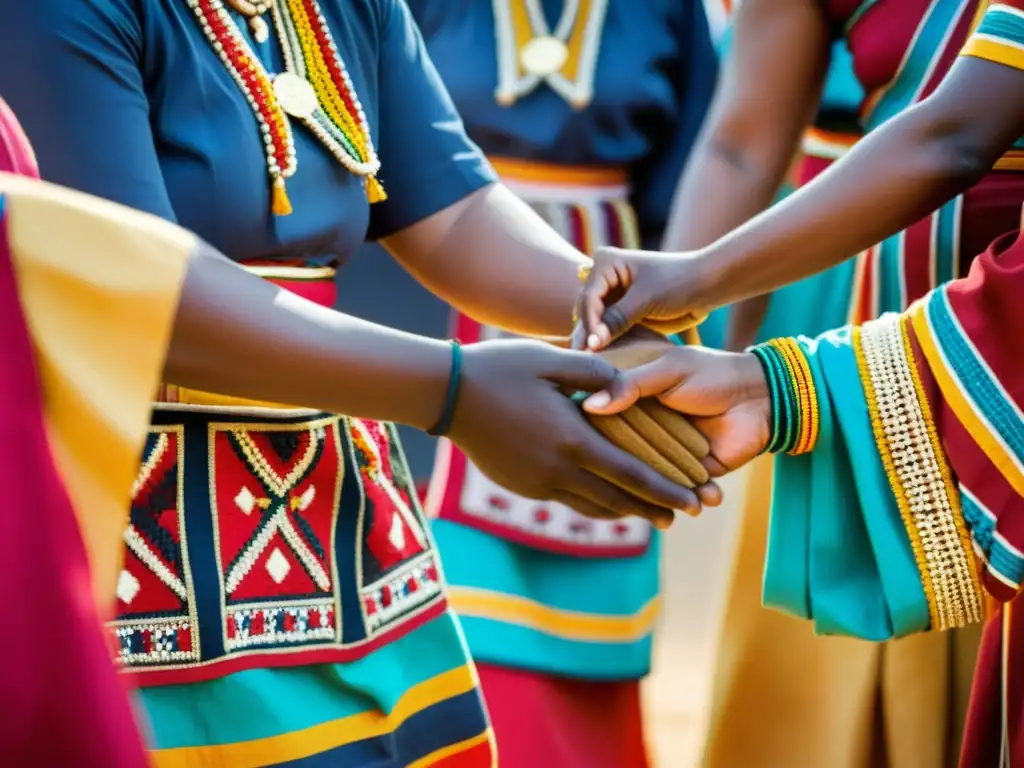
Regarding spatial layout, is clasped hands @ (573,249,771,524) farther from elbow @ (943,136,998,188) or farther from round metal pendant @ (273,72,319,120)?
round metal pendant @ (273,72,319,120)

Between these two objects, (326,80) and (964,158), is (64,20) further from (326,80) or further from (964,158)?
(964,158)

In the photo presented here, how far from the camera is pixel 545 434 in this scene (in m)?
1.69

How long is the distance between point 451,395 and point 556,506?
1.12 meters

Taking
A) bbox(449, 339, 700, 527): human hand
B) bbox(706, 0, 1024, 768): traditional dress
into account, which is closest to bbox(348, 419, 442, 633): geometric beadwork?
bbox(449, 339, 700, 527): human hand

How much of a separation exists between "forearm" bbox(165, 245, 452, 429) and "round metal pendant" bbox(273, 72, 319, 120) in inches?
8.5

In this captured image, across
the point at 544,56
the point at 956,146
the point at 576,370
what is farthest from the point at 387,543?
the point at 544,56

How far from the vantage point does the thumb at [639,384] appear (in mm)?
1812

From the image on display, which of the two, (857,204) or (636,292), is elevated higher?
(857,204)

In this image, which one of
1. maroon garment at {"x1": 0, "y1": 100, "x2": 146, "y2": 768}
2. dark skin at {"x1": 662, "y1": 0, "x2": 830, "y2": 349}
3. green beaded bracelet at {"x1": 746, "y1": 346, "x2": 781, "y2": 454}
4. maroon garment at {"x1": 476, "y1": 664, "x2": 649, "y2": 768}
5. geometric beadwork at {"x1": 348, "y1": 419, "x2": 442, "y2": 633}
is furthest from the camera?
maroon garment at {"x1": 476, "y1": 664, "x2": 649, "y2": 768}

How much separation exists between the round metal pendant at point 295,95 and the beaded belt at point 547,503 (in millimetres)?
1077

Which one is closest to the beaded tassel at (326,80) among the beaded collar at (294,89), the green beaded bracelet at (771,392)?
the beaded collar at (294,89)

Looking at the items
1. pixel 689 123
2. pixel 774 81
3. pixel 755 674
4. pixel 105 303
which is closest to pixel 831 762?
pixel 755 674

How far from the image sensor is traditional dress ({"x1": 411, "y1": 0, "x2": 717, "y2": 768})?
8.84 ft

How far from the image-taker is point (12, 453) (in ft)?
3.32
